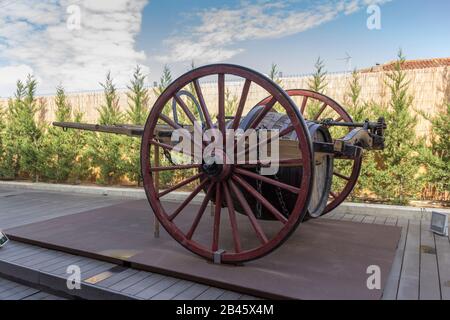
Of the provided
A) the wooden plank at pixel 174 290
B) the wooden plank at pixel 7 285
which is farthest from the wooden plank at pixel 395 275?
the wooden plank at pixel 7 285

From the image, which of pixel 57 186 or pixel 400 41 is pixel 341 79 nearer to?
pixel 400 41

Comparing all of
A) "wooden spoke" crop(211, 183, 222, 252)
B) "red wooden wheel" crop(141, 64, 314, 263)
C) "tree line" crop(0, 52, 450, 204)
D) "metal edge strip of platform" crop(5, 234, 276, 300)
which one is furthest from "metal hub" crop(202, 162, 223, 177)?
"tree line" crop(0, 52, 450, 204)

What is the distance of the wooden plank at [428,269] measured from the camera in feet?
7.64

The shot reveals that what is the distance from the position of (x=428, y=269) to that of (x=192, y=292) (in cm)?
192

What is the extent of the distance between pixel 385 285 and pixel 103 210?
3823 mm

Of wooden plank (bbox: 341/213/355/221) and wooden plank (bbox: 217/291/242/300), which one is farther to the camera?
wooden plank (bbox: 341/213/355/221)

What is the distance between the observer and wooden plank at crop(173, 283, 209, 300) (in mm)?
2293

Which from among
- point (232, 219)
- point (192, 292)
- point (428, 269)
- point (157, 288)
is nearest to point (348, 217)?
point (428, 269)

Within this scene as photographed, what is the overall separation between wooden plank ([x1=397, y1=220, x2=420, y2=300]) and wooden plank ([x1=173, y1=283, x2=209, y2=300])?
52.3 inches

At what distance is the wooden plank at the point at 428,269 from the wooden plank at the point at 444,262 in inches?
1.2

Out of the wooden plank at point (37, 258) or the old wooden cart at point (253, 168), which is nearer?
the old wooden cart at point (253, 168)

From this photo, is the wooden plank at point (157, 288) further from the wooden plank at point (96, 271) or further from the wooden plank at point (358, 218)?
the wooden plank at point (358, 218)

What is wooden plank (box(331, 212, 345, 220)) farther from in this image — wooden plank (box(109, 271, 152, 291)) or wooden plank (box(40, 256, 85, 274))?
wooden plank (box(40, 256, 85, 274))
